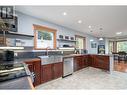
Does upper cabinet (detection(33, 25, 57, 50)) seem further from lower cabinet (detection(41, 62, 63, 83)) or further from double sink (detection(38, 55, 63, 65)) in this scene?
lower cabinet (detection(41, 62, 63, 83))

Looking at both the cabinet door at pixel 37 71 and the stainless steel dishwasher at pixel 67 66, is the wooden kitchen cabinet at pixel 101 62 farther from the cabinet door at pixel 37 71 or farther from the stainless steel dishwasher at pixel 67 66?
the cabinet door at pixel 37 71

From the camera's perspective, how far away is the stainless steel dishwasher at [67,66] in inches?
164

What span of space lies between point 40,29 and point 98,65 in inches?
137

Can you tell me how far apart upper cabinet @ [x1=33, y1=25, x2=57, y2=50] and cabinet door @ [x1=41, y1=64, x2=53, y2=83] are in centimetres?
92

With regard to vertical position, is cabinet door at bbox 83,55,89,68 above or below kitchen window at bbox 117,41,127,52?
below

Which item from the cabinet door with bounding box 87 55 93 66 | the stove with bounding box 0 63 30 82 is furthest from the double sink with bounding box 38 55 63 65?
the cabinet door with bounding box 87 55 93 66

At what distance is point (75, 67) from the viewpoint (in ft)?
16.4

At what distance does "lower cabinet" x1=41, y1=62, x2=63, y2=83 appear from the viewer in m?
3.27

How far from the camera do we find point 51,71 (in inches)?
140

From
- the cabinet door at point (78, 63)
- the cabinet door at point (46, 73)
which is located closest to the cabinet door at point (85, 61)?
the cabinet door at point (78, 63)

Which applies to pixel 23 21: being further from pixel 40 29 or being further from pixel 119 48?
pixel 119 48
